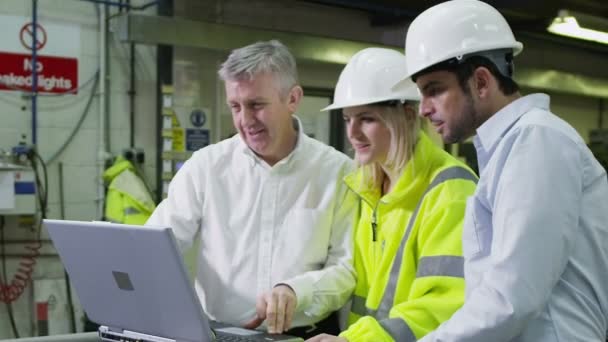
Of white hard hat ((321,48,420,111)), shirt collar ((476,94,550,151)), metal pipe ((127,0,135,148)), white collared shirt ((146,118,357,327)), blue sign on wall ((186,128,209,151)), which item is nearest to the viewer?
shirt collar ((476,94,550,151))

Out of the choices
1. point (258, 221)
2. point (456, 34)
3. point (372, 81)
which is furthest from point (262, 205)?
point (456, 34)

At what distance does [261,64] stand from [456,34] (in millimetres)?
569

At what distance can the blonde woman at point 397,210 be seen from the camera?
1.37m

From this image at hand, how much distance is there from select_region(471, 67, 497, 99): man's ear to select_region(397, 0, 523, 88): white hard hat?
4 centimetres

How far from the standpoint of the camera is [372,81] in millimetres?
1612

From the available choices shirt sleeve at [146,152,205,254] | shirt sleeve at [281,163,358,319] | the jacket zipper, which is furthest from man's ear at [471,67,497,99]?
shirt sleeve at [146,152,205,254]

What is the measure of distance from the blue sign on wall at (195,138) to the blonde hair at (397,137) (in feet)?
9.83

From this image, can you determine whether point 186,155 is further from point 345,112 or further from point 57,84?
point 345,112

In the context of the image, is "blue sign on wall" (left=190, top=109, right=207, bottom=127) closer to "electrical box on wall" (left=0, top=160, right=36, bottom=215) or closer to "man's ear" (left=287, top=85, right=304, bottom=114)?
"electrical box on wall" (left=0, top=160, right=36, bottom=215)

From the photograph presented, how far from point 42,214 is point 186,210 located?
8.73 feet

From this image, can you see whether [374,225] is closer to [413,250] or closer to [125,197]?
[413,250]

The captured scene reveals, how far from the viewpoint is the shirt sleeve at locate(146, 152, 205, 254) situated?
5.77 ft

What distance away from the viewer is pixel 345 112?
1.67 meters

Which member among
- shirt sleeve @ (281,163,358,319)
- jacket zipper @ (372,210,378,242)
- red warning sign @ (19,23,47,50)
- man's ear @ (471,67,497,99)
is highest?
red warning sign @ (19,23,47,50)
